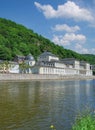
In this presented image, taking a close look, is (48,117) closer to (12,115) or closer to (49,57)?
(12,115)

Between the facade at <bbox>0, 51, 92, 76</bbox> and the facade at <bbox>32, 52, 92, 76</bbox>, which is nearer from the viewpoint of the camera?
the facade at <bbox>0, 51, 92, 76</bbox>

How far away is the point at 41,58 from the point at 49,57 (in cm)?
518

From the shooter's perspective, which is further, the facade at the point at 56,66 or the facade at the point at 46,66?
the facade at the point at 56,66

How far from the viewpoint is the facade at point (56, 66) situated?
12525cm

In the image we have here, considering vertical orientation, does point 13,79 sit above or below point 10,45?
below

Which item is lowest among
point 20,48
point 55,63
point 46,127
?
point 46,127

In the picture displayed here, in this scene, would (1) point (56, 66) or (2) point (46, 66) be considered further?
(1) point (56, 66)

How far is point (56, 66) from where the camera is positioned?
487ft

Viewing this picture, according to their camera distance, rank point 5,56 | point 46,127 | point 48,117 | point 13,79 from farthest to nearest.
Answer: point 5,56
point 13,79
point 48,117
point 46,127

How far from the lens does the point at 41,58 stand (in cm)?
16175

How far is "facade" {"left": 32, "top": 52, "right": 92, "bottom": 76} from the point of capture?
411 ft

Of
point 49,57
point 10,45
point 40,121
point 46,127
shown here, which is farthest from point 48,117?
point 10,45

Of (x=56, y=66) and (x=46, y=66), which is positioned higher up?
(x=56, y=66)

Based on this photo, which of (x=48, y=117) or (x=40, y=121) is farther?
(x=48, y=117)
